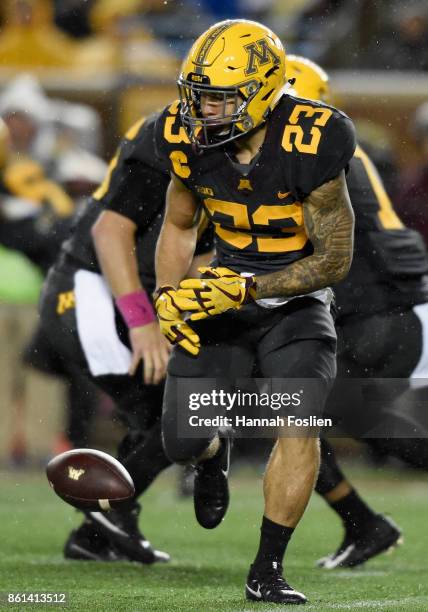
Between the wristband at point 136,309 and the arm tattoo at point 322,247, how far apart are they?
95cm

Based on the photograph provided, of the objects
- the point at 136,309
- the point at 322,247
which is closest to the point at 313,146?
the point at 322,247

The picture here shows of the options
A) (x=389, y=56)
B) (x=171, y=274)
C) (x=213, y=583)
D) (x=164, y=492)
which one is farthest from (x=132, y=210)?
(x=389, y=56)

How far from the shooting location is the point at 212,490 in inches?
182

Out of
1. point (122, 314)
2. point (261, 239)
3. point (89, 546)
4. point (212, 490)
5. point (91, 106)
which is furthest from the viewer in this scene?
point (91, 106)

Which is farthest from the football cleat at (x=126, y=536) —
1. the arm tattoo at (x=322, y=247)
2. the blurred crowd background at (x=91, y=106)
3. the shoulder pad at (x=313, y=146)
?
the blurred crowd background at (x=91, y=106)

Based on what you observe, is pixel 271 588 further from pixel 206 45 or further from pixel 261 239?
pixel 206 45

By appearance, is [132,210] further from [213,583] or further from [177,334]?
[213,583]

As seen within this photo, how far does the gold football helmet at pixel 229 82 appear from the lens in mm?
4250

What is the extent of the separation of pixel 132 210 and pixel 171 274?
599 millimetres

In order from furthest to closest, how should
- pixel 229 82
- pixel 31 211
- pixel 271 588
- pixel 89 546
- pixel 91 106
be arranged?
pixel 91 106
pixel 31 211
pixel 89 546
pixel 229 82
pixel 271 588

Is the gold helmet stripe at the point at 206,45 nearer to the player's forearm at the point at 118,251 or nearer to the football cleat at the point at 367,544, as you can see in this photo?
the player's forearm at the point at 118,251

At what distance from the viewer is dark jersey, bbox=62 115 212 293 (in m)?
5.13

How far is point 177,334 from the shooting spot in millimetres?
4359

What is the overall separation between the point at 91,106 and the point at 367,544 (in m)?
4.22
